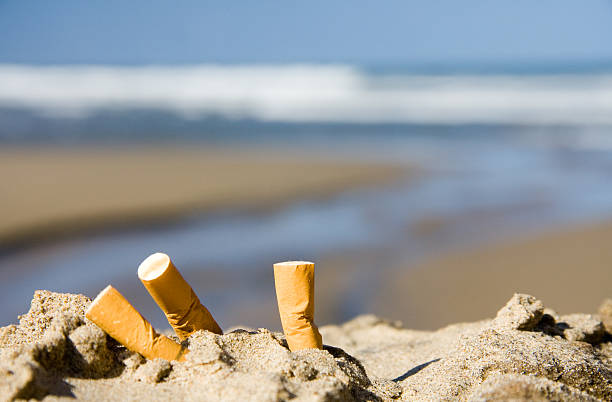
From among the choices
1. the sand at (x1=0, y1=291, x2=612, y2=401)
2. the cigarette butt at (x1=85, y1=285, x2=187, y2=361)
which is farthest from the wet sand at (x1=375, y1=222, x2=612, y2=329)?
the cigarette butt at (x1=85, y1=285, x2=187, y2=361)

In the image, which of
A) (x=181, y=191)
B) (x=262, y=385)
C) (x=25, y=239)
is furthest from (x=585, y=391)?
(x=181, y=191)

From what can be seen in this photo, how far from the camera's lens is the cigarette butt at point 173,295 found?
2082 mm

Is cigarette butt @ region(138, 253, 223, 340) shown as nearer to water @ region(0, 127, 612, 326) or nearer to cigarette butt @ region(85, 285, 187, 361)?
cigarette butt @ region(85, 285, 187, 361)

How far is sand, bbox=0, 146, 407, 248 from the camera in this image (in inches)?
293

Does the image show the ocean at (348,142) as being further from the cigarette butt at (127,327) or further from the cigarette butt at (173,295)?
the cigarette butt at (127,327)

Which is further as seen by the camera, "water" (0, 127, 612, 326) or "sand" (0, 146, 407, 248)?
"sand" (0, 146, 407, 248)

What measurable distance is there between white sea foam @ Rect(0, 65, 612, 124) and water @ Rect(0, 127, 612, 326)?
25.7 ft

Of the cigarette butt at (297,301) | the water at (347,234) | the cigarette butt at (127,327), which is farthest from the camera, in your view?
the water at (347,234)

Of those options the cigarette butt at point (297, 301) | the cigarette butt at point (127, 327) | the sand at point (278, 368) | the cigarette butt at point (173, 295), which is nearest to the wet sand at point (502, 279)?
the sand at point (278, 368)

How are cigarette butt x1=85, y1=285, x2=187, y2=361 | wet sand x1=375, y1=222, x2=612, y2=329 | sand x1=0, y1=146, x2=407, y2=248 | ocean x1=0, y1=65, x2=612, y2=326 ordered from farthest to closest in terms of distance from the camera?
sand x1=0, y1=146, x2=407, y2=248
ocean x1=0, y1=65, x2=612, y2=326
wet sand x1=375, y1=222, x2=612, y2=329
cigarette butt x1=85, y1=285, x2=187, y2=361

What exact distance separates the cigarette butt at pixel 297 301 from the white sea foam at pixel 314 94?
15.8 metres

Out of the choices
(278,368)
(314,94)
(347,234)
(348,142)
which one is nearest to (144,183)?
(347,234)

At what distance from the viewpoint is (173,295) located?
Result: 215 cm

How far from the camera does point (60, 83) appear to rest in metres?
28.7
